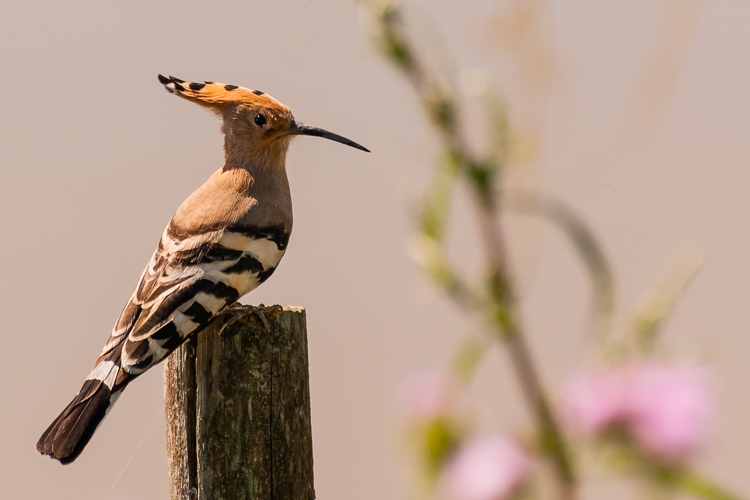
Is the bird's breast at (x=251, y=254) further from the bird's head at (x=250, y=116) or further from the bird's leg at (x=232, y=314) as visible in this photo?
the bird's head at (x=250, y=116)

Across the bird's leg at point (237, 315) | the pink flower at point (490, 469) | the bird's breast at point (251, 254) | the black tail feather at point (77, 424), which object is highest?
the bird's breast at point (251, 254)

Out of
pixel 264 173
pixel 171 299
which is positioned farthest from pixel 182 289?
pixel 264 173

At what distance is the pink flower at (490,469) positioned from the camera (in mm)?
317

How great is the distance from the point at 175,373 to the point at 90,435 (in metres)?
0.20

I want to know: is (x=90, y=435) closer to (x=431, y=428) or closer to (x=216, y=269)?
(x=216, y=269)

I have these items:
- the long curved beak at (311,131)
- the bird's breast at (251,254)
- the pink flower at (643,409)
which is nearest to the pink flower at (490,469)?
the pink flower at (643,409)

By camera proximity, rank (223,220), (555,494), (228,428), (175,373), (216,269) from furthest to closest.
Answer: (223,220), (216,269), (175,373), (228,428), (555,494)

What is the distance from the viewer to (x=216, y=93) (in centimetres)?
239

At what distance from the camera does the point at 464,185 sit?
32cm

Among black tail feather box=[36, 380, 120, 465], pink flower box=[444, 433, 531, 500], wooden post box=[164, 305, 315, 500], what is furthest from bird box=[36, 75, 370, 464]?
pink flower box=[444, 433, 531, 500]

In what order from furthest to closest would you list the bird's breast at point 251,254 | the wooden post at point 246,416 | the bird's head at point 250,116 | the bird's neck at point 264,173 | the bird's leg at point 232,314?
the bird's head at point 250,116
the bird's neck at point 264,173
the bird's breast at point 251,254
the bird's leg at point 232,314
the wooden post at point 246,416

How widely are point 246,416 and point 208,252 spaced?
0.55m

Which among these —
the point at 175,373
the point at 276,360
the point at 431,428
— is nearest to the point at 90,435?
the point at 175,373

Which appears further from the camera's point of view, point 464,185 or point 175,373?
point 175,373
